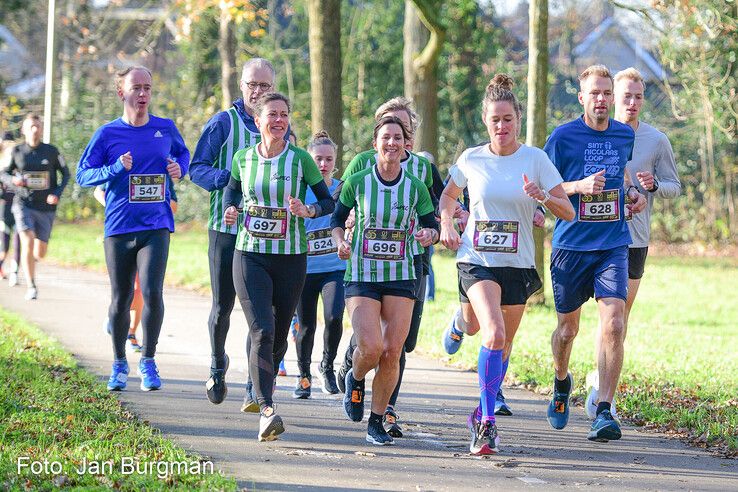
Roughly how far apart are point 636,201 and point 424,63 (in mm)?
10564

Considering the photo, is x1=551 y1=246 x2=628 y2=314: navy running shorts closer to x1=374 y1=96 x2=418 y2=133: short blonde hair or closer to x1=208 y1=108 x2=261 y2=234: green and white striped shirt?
x1=374 y1=96 x2=418 y2=133: short blonde hair

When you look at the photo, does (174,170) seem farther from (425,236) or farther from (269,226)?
(425,236)

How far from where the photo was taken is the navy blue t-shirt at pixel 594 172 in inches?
320

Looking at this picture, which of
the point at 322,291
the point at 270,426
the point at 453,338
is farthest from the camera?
the point at 453,338

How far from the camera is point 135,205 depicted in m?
9.25

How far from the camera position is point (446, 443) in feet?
25.6

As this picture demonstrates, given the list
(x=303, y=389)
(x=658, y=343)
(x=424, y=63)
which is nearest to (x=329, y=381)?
(x=303, y=389)

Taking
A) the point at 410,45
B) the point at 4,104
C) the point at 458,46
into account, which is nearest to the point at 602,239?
the point at 410,45

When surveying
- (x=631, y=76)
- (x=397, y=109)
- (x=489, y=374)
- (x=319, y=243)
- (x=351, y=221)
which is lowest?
(x=489, y=374)

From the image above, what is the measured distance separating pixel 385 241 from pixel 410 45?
12.5 metres

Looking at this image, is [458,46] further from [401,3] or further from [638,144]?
[638,144]

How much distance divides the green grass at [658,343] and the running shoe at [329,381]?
1.76 meters

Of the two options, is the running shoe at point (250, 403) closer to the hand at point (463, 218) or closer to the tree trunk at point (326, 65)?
the hand at point (463, 218)

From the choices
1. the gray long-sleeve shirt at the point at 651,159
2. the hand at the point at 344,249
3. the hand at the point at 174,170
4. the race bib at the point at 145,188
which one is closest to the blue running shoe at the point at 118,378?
the race bib at the point at 145,188
